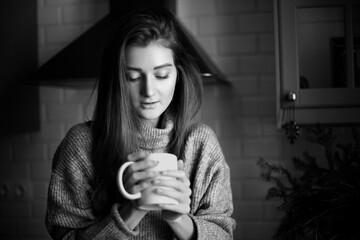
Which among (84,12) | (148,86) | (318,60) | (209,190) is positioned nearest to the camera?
(148,86)

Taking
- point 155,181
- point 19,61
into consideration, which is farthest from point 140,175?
point 19,61

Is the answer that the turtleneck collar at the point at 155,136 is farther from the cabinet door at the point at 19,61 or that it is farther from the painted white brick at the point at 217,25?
the cabinet door at the point at 19,61

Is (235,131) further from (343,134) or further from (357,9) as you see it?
(357,9)

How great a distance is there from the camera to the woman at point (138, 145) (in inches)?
45.2

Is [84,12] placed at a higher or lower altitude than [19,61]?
higher

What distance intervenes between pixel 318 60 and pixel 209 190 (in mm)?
790

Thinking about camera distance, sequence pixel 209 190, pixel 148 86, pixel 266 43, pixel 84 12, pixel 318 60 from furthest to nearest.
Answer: pixel 84 12 < pixel 266 43 < pixel 318 60 < pixel 209 190 < pixel 148 86

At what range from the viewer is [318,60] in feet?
5.88

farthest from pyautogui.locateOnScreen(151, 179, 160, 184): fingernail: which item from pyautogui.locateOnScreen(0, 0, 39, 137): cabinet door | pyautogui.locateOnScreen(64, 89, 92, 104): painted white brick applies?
pyautogui.locateOnScreen(0, 0, 39, 137): cabinet door

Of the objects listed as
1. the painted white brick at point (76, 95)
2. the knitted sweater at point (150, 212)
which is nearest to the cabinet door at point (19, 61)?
the painted white brick at point (76, 95)

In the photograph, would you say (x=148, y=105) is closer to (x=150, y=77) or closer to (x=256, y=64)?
(x=150, y=77)

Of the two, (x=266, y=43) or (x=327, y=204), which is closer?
(x=327, y=204)

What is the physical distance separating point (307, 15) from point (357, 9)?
17 centimetres

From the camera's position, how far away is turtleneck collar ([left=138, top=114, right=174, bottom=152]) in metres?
1.26
